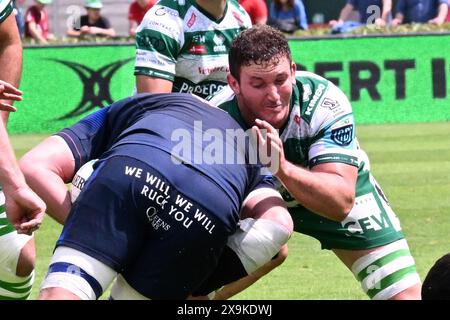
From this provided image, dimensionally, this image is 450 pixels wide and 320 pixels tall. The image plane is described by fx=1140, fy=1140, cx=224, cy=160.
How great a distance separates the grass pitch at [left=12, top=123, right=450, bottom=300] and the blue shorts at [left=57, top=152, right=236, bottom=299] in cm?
286

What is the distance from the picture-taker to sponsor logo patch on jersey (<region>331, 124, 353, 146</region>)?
563 centimetres

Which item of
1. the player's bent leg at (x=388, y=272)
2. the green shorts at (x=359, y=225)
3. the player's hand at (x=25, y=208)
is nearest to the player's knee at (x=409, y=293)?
the player's bent leg at (x=388, y=272)

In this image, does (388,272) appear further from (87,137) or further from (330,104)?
(87,137)

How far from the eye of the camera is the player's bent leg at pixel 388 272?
20.4 feet

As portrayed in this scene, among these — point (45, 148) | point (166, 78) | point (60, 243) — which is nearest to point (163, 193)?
point (60, 243)

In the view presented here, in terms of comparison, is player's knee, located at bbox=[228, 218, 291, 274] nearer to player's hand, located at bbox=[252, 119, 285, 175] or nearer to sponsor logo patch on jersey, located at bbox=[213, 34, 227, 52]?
player's hand, located at bbox=[252, 119, 285, 175]

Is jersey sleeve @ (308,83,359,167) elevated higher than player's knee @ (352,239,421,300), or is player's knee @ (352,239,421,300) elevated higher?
jersey sleeve @ (308,83,359,167)

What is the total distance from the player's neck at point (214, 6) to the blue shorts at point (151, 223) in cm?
276

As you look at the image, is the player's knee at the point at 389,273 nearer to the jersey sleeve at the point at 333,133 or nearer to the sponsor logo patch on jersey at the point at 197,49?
the jersey sleeve at the point at 333,133

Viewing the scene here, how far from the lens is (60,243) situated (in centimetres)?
481

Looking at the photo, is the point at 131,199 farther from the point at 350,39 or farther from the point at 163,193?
the point at 350,39

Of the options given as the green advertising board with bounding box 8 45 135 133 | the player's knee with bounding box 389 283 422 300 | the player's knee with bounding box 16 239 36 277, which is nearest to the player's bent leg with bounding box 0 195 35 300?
the player's knee with bounding box 16 239 36 277

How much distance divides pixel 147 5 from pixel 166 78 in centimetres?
1196

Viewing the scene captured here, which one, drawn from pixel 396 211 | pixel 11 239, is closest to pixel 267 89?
pixel 11 239
